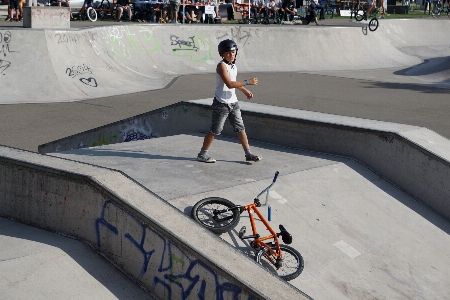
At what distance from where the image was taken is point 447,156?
705 cm

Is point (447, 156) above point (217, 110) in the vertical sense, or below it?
below

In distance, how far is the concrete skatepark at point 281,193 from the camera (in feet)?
15.5

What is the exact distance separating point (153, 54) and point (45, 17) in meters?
3.42

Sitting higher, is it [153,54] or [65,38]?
[65,38]

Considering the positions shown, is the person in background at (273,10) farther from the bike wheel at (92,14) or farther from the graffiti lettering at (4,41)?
the graffiti lettering at (4,41)

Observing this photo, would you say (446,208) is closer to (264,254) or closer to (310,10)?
(264,254)

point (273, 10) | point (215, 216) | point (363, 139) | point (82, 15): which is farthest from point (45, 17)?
point (273, 10)

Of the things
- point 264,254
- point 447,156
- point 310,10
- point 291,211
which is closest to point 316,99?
point 447,156

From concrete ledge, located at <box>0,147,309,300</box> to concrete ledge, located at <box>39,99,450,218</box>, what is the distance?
3289 mm

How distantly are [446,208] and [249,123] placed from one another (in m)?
2.78

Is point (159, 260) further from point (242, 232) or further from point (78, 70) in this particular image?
point (78, 70)

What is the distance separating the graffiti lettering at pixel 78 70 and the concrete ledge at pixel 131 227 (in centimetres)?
1022

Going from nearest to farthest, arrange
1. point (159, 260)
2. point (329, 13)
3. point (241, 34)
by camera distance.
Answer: point (159, 260) → point (241, 34) → point (329, 13)

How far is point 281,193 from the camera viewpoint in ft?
20.6
